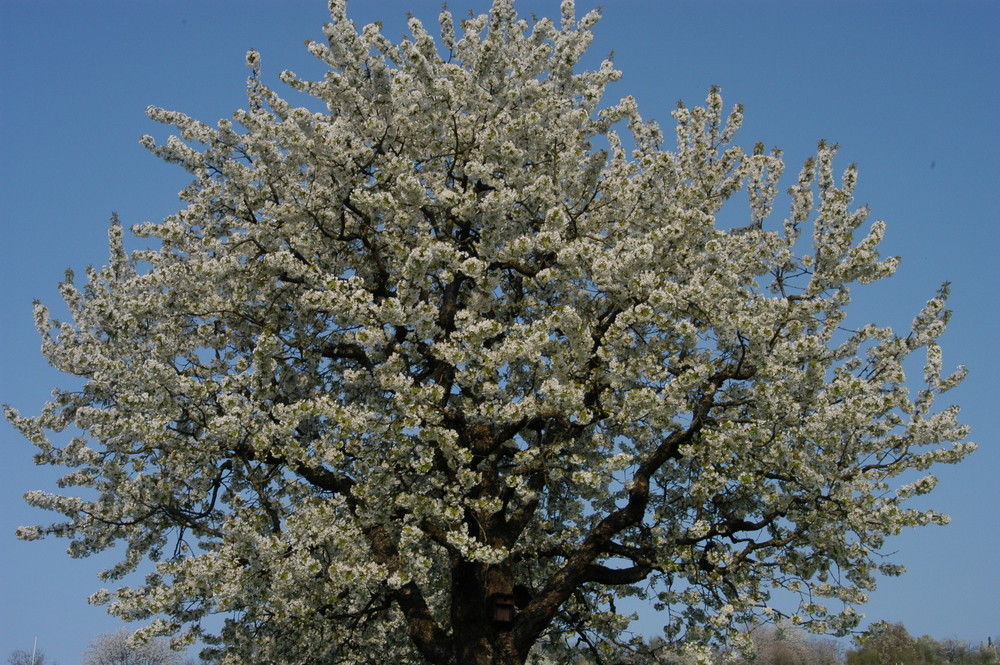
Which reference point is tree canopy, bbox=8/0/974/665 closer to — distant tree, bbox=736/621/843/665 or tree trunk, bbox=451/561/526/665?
tree trunk, bbox=451/561/526/665

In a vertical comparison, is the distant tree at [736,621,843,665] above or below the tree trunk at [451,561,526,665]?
above

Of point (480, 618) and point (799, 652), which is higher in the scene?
point (799, 652)

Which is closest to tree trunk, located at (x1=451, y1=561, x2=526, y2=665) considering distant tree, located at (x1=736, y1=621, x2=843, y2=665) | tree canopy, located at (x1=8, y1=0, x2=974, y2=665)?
tree canopy, located at (x1=8, y1=0, x2=974, y2=665)

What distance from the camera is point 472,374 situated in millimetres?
12773

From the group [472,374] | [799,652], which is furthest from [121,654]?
[472,374]

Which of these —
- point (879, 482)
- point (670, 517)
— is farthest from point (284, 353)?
point (879, 482)

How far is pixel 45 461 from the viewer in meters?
14.6

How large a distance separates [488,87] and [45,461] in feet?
34.8

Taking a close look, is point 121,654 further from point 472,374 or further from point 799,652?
point 472,374

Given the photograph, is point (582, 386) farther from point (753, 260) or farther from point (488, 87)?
point (488, 87)

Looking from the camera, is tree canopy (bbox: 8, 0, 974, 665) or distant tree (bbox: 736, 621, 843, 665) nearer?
tree canopy (bbox: 8, 0, 974, 665)

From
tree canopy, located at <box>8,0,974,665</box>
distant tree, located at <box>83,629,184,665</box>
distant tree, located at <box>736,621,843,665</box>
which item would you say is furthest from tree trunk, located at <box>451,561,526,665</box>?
distant tree, located at <box>83,629,184,665</box>

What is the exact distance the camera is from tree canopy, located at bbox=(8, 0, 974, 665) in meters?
12.5

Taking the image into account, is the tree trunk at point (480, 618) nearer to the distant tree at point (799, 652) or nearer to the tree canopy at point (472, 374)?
the tree canopy at point (472, 374)
